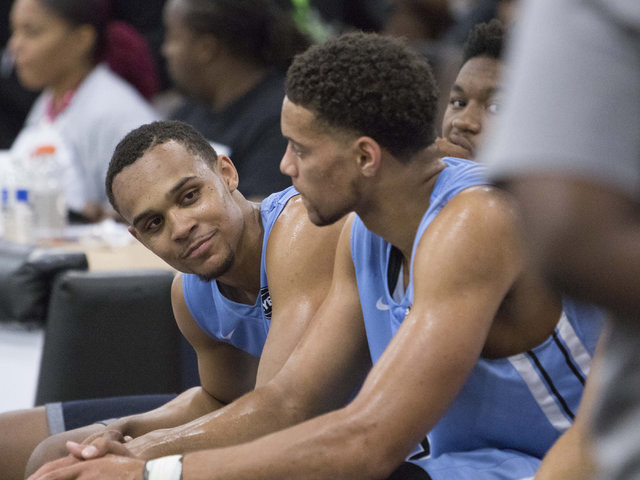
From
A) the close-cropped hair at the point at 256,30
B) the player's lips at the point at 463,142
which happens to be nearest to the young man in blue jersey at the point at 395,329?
the player's lips at the point at 463,142

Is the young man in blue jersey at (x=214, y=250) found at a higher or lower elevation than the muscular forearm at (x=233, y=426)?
higher

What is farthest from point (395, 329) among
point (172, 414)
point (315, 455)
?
point (172, 414)

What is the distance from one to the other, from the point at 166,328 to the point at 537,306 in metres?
1.26

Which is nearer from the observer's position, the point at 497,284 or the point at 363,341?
the point at 497,284

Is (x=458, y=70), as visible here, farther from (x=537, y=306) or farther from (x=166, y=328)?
(x=166, y=328)

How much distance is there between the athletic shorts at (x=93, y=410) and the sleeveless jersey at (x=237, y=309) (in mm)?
260

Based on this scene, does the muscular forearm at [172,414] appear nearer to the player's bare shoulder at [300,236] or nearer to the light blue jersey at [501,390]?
the player's bare shoulder at [300,236]

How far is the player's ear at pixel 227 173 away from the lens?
1.99 metres

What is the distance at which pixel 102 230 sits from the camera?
10.9 ft

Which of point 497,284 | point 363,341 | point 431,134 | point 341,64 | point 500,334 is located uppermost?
point 341,64

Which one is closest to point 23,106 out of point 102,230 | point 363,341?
point 102,230

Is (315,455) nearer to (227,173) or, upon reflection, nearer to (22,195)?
(227,173)

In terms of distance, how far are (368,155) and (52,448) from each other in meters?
0.87

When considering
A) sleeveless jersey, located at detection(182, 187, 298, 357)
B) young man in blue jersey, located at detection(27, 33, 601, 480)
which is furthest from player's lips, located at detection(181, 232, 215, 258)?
young man in blue jersey, located at detection(27, 33, 601, 480)
